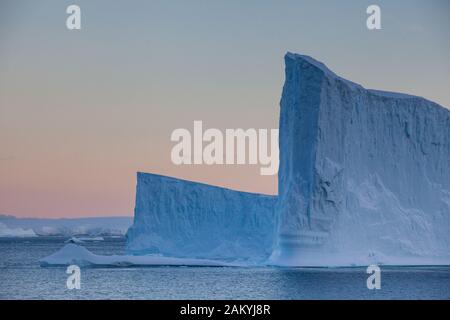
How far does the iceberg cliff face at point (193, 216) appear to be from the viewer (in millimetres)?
39406

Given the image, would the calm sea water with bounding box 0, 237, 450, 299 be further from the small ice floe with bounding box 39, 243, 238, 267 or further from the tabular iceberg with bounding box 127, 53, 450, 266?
the tabular iceberg with bounding box 127, 53, 450, 266

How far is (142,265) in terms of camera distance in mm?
32125

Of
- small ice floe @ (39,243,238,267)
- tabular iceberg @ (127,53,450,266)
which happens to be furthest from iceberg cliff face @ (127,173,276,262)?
tabular iceberg @ (127,53,450,266)

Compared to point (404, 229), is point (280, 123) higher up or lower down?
higher up

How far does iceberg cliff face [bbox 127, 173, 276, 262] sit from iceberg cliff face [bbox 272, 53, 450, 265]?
8460 millimetres

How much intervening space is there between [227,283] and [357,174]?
7.67 meters

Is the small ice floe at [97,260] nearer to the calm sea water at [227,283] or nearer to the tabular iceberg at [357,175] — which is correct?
the calm sea water at [227,283]

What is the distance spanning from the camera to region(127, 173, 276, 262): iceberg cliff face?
39.4 m

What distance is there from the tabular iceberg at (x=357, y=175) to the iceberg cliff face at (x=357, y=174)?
0.03 m

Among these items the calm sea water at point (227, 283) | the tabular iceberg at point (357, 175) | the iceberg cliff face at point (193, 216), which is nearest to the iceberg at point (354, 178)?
the tabular iceberg at point (357, 175)

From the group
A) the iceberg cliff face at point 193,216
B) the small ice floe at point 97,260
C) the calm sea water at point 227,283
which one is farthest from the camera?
the iceberg cliff face at point 193,216
